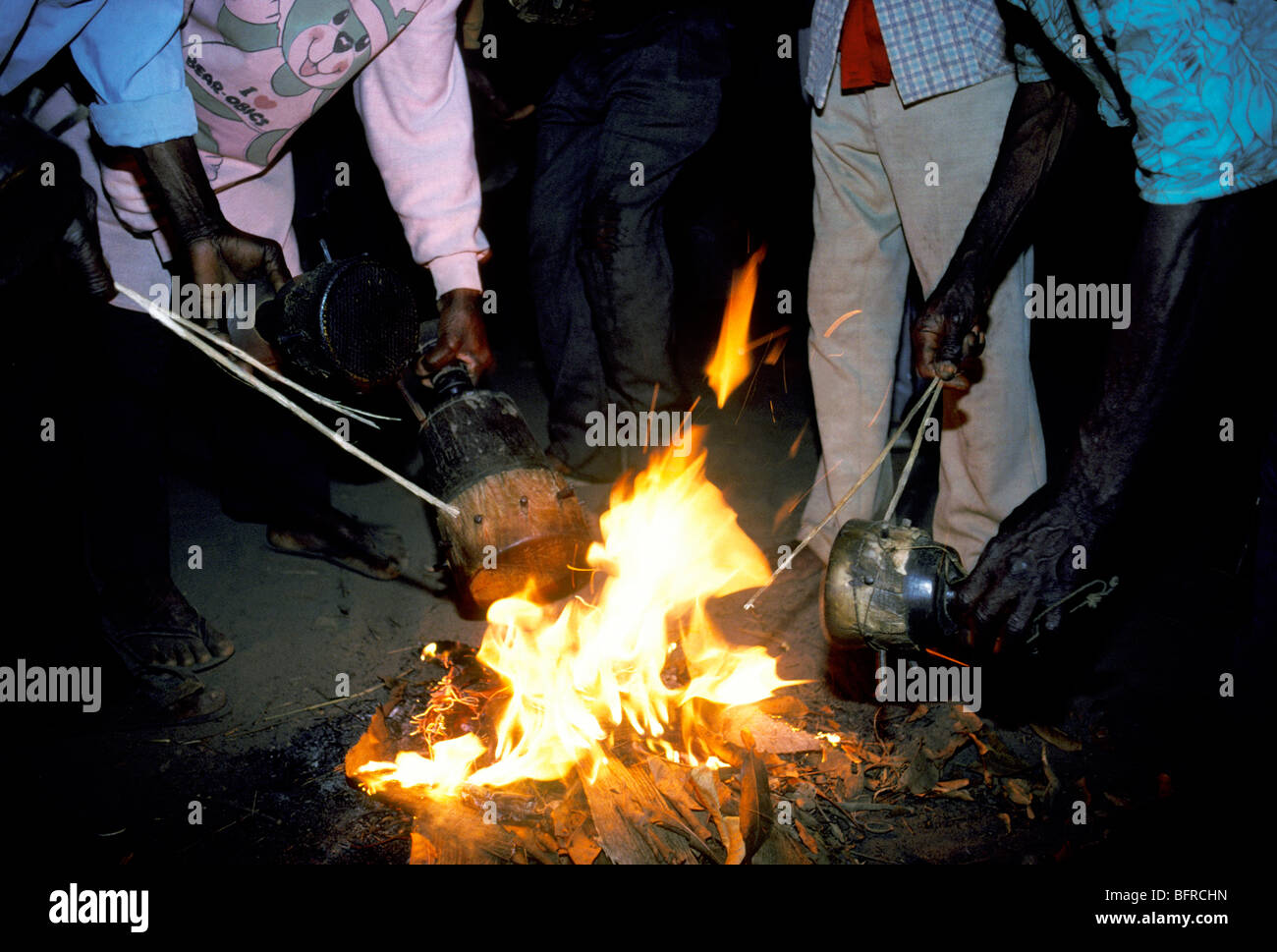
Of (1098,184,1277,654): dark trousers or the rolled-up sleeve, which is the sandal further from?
(1098,184,1277,654): dark trousers

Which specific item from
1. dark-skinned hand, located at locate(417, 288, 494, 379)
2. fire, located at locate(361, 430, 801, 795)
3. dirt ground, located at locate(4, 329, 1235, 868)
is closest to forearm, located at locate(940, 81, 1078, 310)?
dirt ground, located at locate(4, 329, 1235, 868)

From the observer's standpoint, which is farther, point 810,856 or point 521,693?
point 521,693

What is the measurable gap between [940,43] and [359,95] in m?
2.20

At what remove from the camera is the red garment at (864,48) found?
3.08 m

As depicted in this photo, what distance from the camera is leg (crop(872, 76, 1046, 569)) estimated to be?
3006 millimetres

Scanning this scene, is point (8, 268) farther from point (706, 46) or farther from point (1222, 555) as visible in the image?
point (1222, 555)

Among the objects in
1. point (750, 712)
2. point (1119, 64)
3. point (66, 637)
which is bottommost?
point (750, 712)

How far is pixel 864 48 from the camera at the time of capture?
309 centimetres

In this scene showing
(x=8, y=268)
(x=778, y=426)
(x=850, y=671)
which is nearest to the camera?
(x=8, y=268)

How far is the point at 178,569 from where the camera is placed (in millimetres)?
3949

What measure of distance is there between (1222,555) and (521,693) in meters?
3.19

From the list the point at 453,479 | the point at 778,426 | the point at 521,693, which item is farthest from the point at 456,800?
the point at 778,426

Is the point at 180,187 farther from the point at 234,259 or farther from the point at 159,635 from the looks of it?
the point at 159,635

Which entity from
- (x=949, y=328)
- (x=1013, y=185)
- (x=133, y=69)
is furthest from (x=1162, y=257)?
(x=133, y=69)
